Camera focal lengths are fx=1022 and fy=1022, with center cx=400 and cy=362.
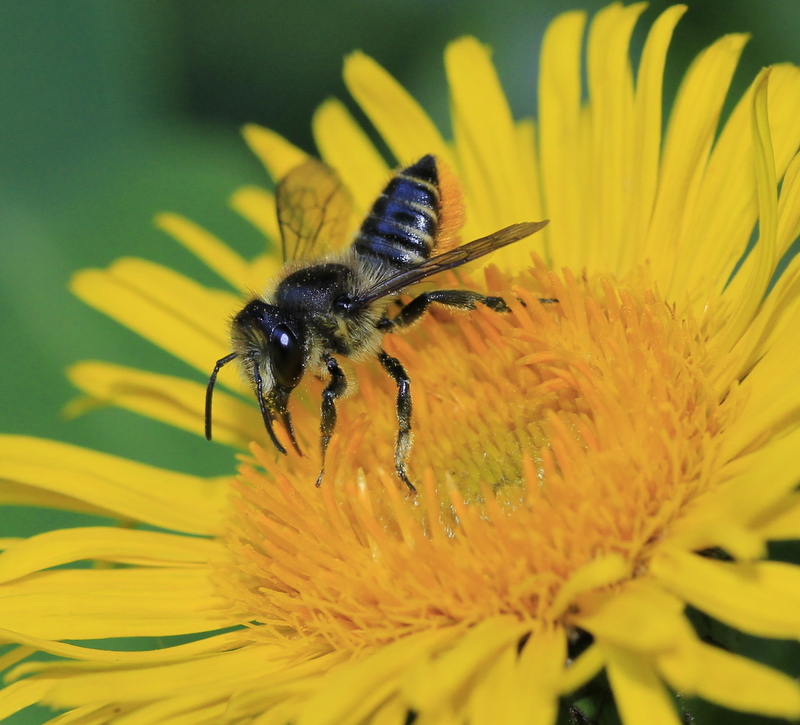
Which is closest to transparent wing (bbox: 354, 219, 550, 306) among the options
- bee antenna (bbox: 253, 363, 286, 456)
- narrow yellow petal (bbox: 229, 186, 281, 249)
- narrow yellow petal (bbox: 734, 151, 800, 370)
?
bee antenna (bbox: 253, 363, 286, 456)

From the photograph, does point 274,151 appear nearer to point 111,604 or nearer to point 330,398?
point 330,398

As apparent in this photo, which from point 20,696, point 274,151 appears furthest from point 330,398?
point 274,151

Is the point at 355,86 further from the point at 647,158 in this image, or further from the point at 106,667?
the point at 106,667

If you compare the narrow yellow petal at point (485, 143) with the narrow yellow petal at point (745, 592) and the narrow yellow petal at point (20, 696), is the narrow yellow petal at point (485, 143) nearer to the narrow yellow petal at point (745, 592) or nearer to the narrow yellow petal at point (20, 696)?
the narrow yellow petal at point (745, 592)

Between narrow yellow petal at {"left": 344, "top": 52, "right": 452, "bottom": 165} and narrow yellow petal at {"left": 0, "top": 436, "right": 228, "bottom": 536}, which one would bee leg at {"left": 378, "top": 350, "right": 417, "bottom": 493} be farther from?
narrow yellow petal at {"left": 344, "top": 52, "right": 452, "bottom": 165}

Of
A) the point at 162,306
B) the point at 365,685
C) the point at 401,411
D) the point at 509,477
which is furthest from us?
the point at 162,306

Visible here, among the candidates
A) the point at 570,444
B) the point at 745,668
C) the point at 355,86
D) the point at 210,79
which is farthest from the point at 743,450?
the point at 210,79

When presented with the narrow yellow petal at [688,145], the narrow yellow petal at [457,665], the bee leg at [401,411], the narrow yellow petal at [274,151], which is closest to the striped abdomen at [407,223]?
the bee leg at [401,411]
